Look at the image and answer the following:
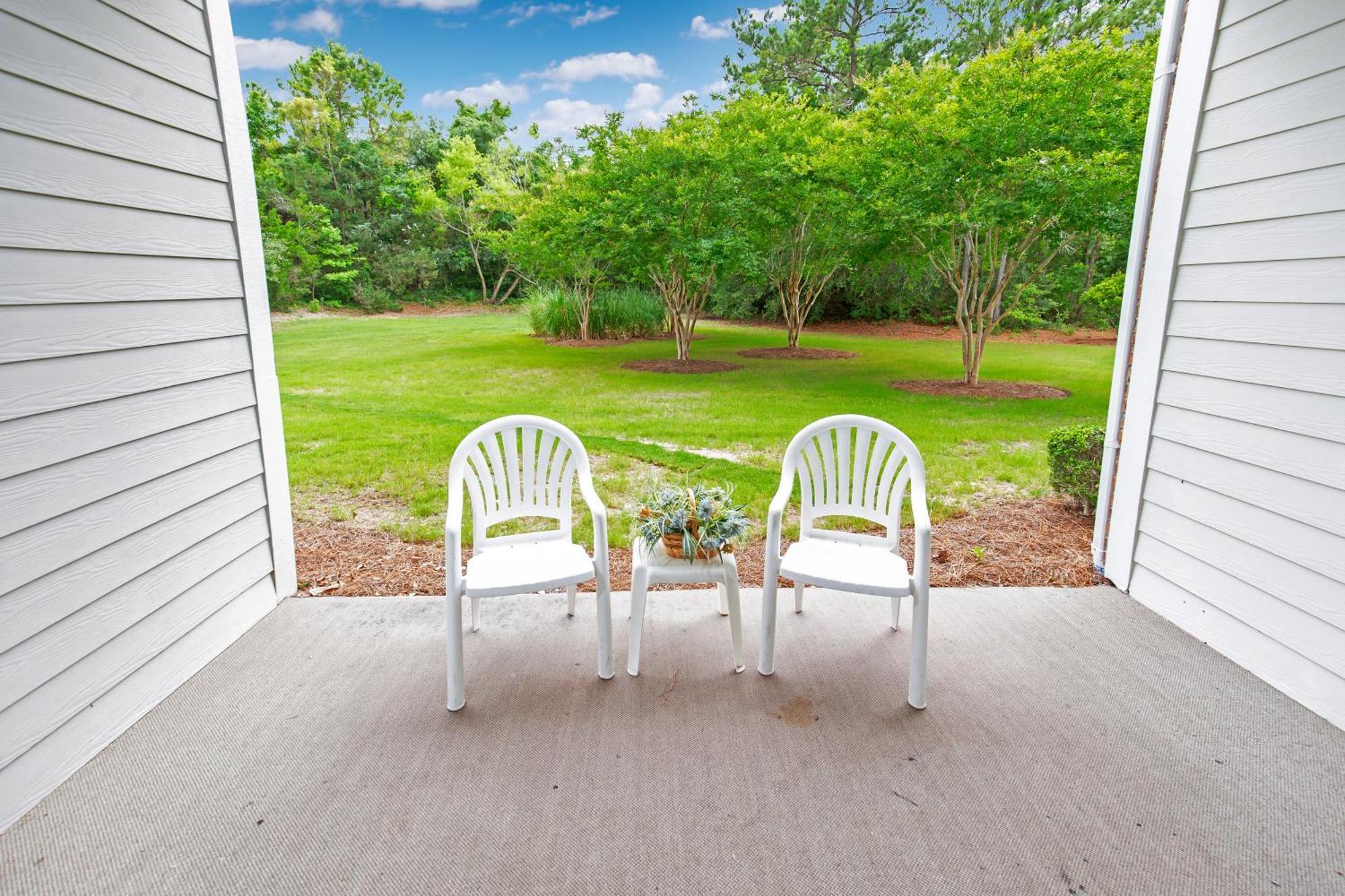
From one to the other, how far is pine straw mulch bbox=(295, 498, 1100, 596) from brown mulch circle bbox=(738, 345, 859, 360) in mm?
5709

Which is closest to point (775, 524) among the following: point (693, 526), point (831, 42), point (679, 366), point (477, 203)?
point (693, 526)

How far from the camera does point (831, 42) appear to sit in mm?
13031

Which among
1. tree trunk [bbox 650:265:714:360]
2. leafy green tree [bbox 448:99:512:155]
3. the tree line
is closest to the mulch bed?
the tree line

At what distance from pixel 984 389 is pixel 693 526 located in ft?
18.4

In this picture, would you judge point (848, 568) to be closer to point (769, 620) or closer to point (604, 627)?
point (769, 620)

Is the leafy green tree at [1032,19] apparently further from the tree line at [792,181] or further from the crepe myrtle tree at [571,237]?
the crepe myrtle tree at [571,237]

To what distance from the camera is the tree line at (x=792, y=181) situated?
223 inches

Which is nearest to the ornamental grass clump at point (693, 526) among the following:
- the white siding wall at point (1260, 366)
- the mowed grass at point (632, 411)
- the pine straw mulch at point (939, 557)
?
the pine straw mulch at point (939, 557)

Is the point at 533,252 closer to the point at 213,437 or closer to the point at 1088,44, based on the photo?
the point at 1088,44

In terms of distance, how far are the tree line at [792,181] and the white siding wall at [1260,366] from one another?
3838 mm

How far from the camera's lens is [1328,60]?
176cm

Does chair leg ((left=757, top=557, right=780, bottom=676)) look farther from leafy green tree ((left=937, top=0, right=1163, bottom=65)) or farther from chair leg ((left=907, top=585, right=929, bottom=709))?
leafy green tree ((left=937, top=0, right=1163, bottom=65))

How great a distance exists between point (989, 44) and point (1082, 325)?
562 cm

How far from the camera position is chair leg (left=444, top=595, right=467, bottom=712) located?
179 cm
